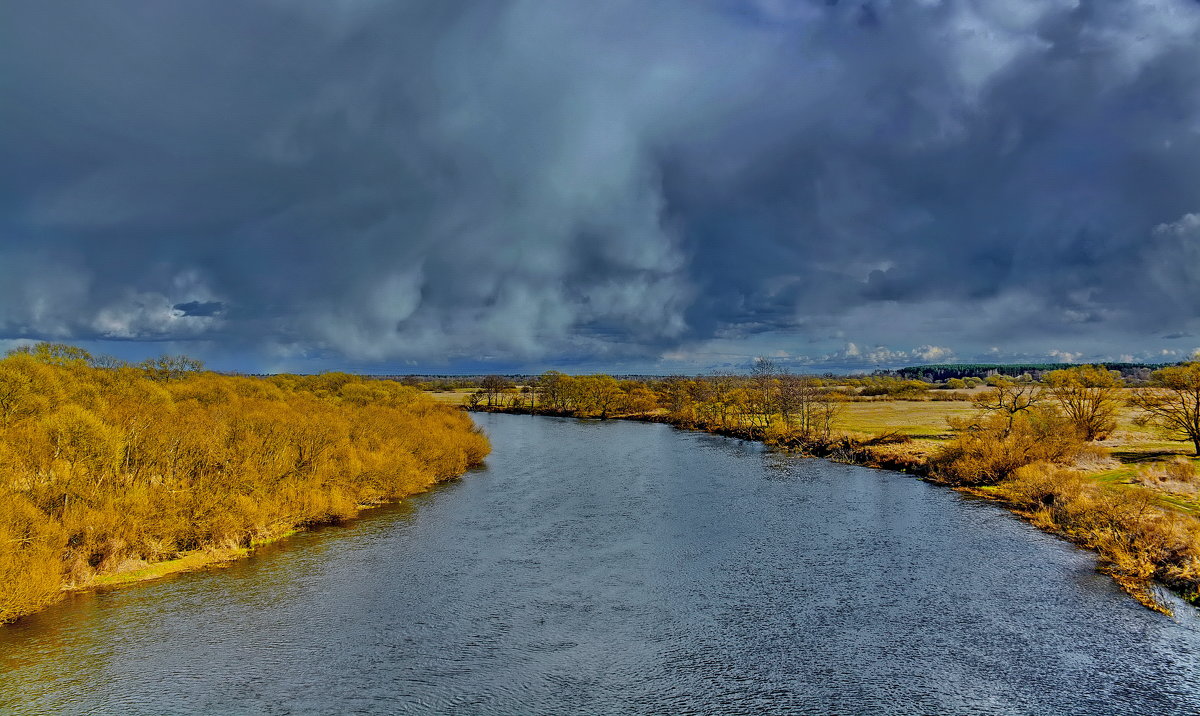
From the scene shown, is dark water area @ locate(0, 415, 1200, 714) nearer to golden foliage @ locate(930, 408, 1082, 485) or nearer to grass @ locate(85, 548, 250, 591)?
grass @ locate(85, 548, 250, 591)

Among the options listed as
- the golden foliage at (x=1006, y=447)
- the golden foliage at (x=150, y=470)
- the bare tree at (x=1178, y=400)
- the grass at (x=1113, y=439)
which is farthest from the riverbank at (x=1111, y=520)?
the golden foliage at (x=150, y=470)

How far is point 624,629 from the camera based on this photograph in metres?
22.2

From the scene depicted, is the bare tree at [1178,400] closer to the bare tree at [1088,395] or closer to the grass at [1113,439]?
Result: the grass at [1113,439]

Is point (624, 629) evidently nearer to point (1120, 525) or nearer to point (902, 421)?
point (1120, 525)

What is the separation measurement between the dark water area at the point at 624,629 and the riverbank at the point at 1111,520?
4.85ft

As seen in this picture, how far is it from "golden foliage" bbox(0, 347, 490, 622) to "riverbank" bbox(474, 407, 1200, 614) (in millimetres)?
43121

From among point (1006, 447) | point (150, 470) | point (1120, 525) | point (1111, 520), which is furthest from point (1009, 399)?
point (150, 470)

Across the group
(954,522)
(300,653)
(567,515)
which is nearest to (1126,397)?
(954,522)

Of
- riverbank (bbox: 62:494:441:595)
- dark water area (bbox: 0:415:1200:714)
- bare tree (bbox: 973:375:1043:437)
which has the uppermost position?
bare tree (bbox: 973:375:1043:437)

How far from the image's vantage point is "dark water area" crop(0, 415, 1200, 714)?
56.9ft

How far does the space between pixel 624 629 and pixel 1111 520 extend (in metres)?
29.6

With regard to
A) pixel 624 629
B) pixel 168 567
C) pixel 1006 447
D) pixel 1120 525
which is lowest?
pixel 624 629

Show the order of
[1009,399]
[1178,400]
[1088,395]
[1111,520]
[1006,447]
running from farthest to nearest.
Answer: [1009,399] → [1088,395] → [1178,400] → [1006,447] → [1111,520]

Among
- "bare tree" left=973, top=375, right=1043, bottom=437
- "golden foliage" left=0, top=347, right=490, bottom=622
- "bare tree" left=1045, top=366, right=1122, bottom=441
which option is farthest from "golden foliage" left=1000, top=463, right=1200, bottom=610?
"golden foliage" left=0, top=347, right=490, bottom=622
